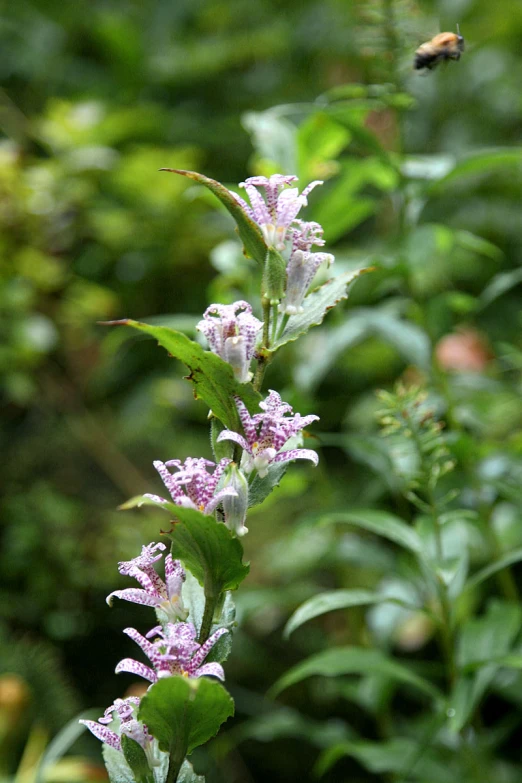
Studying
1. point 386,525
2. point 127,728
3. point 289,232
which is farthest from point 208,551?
point 386,525

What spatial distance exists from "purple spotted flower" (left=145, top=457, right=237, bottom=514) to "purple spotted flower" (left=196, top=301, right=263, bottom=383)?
65 millimetres

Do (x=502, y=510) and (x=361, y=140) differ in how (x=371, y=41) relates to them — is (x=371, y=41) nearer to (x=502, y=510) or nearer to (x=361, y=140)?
(x=361, y=140)

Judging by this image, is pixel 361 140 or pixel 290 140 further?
pixel 290 140

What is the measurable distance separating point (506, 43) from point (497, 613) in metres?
2.16

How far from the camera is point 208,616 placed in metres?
0.50

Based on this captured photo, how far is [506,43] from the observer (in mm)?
2422

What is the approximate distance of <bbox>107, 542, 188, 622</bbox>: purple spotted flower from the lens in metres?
0.49

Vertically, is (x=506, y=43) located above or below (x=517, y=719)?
above

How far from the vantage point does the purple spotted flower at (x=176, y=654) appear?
1.49 feet

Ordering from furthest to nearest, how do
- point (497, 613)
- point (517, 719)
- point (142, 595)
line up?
point (517, 719) < point (497, 613) < point (142, 595)

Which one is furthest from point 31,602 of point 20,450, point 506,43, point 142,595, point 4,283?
point 506,43

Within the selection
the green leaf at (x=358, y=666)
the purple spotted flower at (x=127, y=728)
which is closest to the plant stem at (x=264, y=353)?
the purple spotted flower at (x=127, y=728)

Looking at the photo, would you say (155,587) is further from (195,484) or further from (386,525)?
(386,525)

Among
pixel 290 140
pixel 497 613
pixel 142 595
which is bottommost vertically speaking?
pixel 497 613
